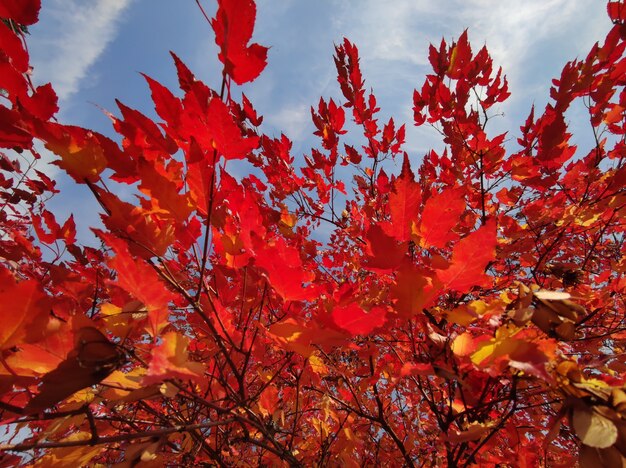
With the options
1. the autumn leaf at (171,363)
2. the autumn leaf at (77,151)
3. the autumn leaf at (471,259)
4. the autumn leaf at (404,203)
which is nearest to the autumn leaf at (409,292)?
the autumn leaf at (471,259)

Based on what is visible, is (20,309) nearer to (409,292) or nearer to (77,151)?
(77,151)

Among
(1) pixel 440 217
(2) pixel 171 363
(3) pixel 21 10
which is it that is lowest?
(2) pixel 171 363

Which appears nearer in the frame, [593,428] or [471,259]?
[593,428]

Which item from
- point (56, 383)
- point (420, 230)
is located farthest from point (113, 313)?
point (420, 230)

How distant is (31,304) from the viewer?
58 centimetres

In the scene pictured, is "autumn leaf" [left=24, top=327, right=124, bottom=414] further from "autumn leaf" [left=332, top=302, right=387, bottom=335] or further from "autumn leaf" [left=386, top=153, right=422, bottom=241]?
"autumn leaf" [left=386, top=153, right=422, bottom=241]

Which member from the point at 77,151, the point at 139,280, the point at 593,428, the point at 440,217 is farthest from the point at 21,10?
the point at 593,428

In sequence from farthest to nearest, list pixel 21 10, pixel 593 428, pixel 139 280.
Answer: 1. pixel 21 10
2. pixel 139 280
3. pixel 593 428

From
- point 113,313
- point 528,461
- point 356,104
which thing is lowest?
point 528,461

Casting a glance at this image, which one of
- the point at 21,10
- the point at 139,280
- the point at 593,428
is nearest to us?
the point at 593,428

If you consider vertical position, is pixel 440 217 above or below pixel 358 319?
above

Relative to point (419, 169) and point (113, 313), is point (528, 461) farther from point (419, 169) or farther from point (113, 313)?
point (419, 169)

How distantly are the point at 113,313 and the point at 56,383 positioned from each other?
413 mm

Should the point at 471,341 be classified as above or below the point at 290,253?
below
